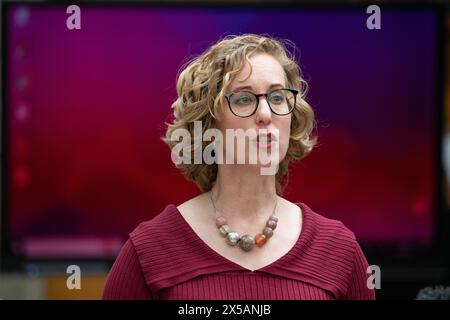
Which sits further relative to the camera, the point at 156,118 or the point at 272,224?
the point at 156,118

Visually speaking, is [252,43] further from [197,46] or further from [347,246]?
[197,46]

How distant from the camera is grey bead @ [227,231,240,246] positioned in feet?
5.82

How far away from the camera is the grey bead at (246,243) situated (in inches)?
69.8

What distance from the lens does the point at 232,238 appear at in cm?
178

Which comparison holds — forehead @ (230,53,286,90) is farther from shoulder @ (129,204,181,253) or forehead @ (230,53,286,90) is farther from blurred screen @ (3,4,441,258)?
blurred screen @ (3,4,441,258)

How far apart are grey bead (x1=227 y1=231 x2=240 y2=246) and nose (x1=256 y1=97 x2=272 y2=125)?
238 mm

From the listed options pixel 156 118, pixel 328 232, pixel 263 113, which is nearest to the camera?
pixel 263 113

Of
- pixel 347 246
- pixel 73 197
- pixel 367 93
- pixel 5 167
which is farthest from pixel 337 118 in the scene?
pixel 347 246

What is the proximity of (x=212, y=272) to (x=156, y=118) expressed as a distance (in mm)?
2176

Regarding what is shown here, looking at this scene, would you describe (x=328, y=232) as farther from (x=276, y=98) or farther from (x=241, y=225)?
(x=276, y=98)

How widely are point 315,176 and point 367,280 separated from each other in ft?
6.59

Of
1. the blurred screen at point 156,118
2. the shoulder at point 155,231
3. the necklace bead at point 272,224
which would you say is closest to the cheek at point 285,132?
the necklace bead at point 272,224

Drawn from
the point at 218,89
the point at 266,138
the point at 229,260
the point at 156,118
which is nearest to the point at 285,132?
the point at 266,138

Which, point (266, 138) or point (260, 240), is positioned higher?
point (266, 138)
